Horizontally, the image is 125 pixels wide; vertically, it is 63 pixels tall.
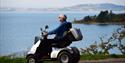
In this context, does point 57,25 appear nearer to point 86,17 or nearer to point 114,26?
point 86,17

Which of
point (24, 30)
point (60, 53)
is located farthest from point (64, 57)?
point (24, 30)

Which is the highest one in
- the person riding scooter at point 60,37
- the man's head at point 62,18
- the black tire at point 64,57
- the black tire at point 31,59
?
the man's head at point 62,18

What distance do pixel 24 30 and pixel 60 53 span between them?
0.69 metres

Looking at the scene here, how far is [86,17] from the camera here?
4895 millimetres

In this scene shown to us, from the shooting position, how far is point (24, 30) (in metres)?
4.89

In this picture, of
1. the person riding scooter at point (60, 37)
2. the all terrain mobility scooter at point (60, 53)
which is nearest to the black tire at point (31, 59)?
the all terrain mobility scooter at point (60, 53)

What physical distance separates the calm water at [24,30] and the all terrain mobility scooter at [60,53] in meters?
0.20

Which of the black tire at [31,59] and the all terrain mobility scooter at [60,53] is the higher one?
the all terrain mobility scooter at [60,53]

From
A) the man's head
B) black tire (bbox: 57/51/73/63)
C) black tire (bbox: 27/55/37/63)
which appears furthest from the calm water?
black tire (bbox: 57/51/73/63)

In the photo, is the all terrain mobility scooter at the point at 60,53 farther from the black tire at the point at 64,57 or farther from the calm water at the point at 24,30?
the calm water at the point at 24,30

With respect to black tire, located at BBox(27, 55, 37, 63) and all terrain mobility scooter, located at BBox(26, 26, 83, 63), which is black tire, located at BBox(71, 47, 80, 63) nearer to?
all terrain mobility scooter, located at BBox(26, 26, 83, 63)

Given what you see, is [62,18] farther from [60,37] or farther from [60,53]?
[60,53]

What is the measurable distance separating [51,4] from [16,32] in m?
0.58

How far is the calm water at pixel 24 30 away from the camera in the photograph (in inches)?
190
